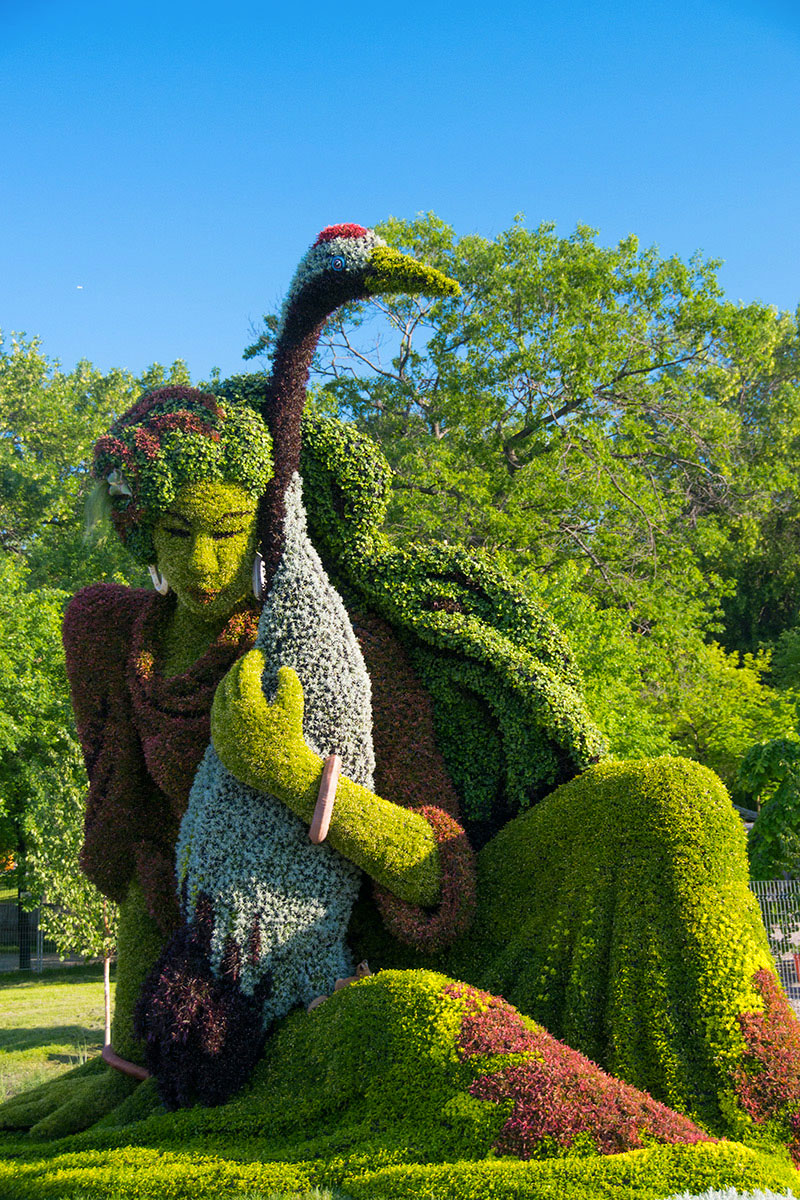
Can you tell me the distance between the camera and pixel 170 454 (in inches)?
249

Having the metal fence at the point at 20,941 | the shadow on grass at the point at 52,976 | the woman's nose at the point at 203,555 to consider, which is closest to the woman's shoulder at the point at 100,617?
the woman's nose at the point at 203,555

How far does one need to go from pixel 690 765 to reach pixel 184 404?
13.0ft

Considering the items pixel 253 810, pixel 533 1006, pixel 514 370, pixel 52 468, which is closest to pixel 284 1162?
pixel 533 1006

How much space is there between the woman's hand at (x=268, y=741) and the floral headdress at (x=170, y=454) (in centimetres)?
127

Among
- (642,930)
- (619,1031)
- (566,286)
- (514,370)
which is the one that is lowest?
(619,1031)

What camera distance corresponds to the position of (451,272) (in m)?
21.7

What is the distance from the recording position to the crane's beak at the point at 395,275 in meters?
6.59

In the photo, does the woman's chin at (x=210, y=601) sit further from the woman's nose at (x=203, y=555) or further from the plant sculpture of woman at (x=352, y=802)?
the woman's nose at (x=203, y=555)

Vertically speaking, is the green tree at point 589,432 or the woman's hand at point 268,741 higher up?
the green tree at point 589,432

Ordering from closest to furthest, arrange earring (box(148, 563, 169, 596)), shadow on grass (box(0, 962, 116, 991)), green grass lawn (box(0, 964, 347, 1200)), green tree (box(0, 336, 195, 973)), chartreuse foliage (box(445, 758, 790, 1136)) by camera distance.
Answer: chartreuse foliage (box(445, 758, 790, 1136)) < earring (box(148, 563, 169, 596)) < green grass lawn (box(0, 964, 347, 1200)) < green tree (box(0, 336, 195, 973)) < shadow on grass (box(0, 962, 116, 991))

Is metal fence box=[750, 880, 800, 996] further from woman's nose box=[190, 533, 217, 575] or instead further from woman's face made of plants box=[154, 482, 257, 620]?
woman's nose box=[190, 533, 217, 575]

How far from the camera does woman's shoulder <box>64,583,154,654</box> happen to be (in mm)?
7188

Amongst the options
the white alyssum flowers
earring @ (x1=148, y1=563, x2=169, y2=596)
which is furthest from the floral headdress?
the white alyssum flowers

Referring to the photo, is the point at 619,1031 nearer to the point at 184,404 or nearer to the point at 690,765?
the point at 690,765
